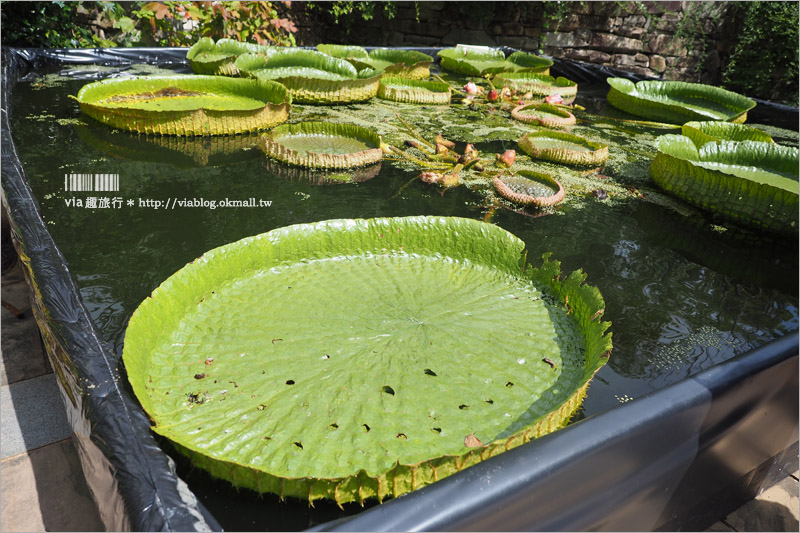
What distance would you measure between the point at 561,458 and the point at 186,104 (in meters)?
3.02

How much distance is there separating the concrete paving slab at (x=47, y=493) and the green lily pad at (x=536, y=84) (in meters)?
3.96

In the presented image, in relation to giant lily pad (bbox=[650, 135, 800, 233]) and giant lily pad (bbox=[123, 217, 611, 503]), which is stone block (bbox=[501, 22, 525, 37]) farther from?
giant lily pad (bbox=[123, 217, 611, 503])

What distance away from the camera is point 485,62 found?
530cm

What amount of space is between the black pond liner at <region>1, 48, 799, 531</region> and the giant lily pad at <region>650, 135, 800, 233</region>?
3.68ft

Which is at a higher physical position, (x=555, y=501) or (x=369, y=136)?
(x=369, y=136)

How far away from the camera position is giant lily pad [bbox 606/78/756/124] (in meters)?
3.92

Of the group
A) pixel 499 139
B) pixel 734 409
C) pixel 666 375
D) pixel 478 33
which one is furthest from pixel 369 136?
pixel 478 33

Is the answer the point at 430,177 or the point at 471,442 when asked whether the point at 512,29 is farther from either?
the point at 471,442

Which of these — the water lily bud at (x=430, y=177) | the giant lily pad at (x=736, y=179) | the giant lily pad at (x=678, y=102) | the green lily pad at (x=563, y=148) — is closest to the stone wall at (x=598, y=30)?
the giant lily pad at (x=678, y=102)

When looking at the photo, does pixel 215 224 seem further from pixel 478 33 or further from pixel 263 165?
pixel 478 33

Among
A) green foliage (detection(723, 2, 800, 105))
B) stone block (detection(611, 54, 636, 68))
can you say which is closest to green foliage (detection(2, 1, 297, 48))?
stone block (detection(611, 54, 636, 68))

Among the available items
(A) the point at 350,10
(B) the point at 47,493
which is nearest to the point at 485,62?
(A) the point at 350,10

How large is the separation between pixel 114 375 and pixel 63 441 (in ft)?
1.64

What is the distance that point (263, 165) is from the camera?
2.57 m
